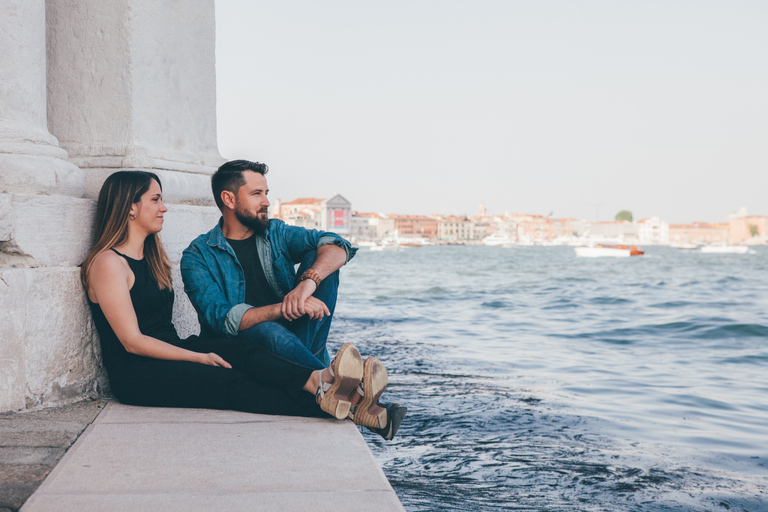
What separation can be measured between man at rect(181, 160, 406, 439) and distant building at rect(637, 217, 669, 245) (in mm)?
157084

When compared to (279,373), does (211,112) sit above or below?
above

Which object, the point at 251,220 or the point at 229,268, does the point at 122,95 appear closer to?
the point at 251,220

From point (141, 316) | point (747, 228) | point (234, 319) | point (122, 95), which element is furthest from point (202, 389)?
point (747, 228)

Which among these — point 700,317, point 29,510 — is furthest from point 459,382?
point 700,317

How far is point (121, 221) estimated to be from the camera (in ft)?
8.73

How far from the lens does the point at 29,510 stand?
4.79ft

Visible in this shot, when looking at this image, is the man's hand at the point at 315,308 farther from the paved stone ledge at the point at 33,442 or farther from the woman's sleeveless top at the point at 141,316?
the paved stone ledge at the point at 33,442

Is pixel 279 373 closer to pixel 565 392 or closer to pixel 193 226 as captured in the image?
pixel 193 226

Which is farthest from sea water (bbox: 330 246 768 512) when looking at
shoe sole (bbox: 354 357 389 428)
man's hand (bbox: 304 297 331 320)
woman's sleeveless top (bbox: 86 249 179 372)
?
woman's sleeveless top (bbox: 86 249 179 372)

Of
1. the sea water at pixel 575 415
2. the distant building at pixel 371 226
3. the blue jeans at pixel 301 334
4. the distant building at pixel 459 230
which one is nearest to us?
the blue jeans at pixel 301 334

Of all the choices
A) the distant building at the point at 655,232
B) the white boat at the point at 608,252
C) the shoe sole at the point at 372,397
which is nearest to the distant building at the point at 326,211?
the white boat at the point at 608,252

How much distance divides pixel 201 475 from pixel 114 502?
0.25 metres

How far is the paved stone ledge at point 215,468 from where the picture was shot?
1.54 meters

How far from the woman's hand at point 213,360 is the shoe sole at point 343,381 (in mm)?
397
